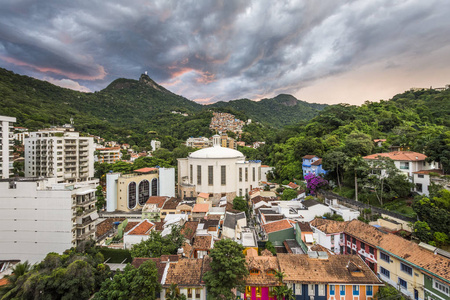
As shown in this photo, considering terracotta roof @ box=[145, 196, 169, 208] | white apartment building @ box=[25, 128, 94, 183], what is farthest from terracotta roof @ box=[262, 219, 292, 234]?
white apartment building @ box=[25, 128, 94, 183]

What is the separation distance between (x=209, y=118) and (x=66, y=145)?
69968mm

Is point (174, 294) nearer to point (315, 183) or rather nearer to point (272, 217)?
point (272, 217)

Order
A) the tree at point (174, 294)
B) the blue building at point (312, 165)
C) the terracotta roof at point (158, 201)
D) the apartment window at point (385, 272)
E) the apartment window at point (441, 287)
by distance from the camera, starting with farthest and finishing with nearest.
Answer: the blue building at point (312, 165) → the terracotta roof at point (158, 201) → the apartment window at point (385, 272) → the tree at point (174, 294) → the apartment window at point (441, 287)

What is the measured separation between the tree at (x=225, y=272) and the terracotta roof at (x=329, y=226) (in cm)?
1056

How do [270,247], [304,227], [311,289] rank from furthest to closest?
1. [304,227]
2. [270,247]
3. [311,289]

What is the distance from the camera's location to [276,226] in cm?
2175

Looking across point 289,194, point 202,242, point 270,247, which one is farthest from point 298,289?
point 289,194

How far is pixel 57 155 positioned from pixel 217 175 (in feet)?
94.7

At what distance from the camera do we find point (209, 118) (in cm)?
10494

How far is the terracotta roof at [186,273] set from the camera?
514 inches

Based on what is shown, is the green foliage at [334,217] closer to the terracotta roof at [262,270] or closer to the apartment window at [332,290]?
the apartment window at [332,290]

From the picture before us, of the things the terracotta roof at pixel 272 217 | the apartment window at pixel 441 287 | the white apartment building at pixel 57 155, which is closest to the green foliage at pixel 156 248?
the terracotta roof at pixel 272 217

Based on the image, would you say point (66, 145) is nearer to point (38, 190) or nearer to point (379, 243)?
point (38, 190)

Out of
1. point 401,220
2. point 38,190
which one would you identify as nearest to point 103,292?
point 38,190
